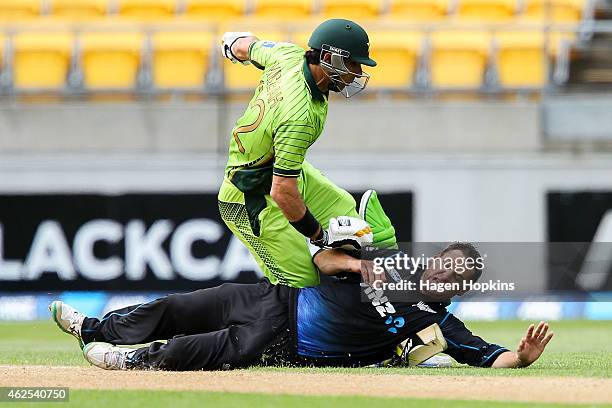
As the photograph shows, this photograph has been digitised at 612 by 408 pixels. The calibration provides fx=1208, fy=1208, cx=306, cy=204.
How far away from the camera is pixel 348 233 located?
7816mm

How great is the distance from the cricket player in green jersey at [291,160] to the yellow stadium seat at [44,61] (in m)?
6.91

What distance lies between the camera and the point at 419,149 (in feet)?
47.9

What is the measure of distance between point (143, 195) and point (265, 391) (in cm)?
812

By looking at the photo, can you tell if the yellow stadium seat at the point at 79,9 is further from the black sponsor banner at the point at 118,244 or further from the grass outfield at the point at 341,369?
the grass outfield at the point at 341,369

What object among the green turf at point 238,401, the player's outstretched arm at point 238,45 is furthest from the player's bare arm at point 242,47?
the green turf at point 238,401

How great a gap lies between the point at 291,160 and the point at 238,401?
2033mm

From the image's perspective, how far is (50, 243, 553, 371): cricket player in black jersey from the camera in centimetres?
761

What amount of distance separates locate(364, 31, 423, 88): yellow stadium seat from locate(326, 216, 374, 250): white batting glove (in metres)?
7.39

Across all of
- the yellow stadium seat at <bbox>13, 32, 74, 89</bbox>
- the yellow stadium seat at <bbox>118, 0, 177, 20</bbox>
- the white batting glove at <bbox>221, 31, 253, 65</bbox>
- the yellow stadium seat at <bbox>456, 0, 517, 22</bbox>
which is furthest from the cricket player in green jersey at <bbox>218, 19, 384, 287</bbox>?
the yellow stadium seat at <bbox>456, 0, 517, 22</bbox>

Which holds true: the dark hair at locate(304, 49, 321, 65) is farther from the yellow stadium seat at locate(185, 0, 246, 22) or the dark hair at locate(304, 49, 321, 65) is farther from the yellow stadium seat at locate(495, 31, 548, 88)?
the yellow stadium seat at locate(185, 0, 246, 22)

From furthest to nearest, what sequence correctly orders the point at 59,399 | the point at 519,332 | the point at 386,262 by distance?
the point at 519,332 < the point at 386,262 < the point at 59,399

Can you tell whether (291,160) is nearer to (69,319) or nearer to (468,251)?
(468,251)

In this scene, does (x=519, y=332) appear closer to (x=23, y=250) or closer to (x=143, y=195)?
(x=143, y=195)

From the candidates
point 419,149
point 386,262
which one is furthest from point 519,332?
point 386,262
